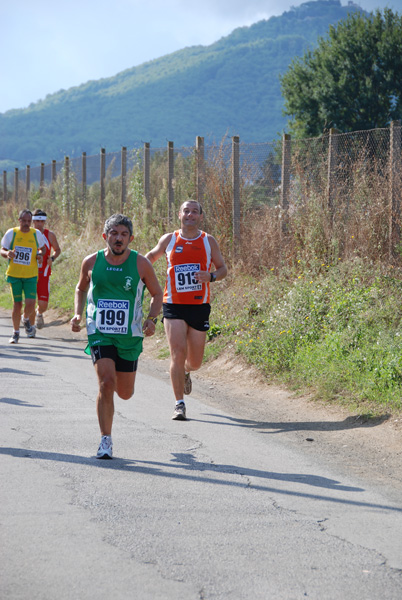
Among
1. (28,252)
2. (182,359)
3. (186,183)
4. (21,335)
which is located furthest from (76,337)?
(182,359)

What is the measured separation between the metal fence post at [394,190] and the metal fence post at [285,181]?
2.43 meters

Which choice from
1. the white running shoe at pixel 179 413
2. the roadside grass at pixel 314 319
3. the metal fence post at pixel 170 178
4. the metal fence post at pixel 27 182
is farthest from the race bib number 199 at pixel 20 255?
the metal fence post at pixel 27 182

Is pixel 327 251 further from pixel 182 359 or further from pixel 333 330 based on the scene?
pixel 182 359

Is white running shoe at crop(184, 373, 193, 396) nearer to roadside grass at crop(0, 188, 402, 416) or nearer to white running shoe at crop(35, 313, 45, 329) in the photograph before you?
roadside grass at crop(0, 188, 402, 416)

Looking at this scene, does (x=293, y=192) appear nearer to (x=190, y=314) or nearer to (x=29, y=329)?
(x=29, y=329)

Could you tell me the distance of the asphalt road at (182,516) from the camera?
3.89m

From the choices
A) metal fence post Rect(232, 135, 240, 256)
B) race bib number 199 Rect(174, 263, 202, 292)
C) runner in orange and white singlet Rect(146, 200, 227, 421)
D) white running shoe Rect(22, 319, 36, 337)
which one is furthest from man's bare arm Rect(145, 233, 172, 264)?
metal fence post Rect(232, 135, 240, 256)

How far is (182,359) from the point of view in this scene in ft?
27.0

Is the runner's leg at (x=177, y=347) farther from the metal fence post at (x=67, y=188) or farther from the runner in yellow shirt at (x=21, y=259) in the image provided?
the metal fence post at (x=67, y=188)

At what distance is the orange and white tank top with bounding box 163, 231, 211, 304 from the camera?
8305 millimetres

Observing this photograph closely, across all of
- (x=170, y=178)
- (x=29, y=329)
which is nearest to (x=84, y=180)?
(x=170, y=178)

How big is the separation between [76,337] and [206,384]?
206 inches

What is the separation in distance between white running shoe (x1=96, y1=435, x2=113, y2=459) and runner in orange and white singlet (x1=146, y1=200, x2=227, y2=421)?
73.8 inches

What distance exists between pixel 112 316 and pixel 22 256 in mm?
7341
